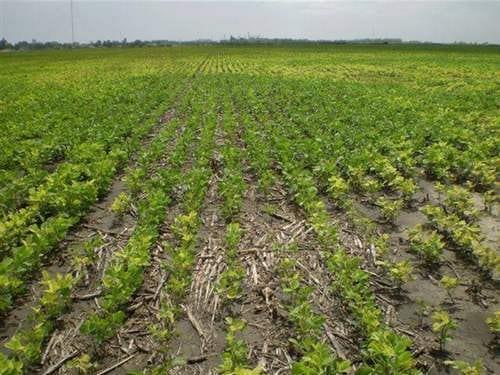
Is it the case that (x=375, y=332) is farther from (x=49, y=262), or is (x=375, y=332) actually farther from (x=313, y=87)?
(x=313, y=87)

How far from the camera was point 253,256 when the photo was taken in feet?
18.9

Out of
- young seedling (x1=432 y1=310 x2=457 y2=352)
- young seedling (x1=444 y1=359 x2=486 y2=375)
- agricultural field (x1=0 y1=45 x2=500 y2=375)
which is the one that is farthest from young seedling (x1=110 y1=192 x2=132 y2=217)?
young seedling (x1=444 y1=359 x2=486 y2=375)

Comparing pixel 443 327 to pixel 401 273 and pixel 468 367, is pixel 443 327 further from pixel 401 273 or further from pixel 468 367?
pixel 401 273

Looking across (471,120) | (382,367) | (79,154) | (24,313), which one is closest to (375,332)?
(382,367)

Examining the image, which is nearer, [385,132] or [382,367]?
[382,367]

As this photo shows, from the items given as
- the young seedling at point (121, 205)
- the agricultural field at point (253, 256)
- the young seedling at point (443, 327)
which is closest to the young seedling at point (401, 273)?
the agricultural field at point (253, 256)

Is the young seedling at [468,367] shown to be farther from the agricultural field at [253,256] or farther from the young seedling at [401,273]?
the young seedling at [401,273]

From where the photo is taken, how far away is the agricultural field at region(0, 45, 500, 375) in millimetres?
3943

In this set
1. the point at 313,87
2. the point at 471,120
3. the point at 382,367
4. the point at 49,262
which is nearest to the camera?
the point at 382,367

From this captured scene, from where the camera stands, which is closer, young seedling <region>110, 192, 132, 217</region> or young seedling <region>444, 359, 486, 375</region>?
young seedling <region>444, 359, 486, 375</region>

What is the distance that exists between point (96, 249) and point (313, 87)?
17.6m

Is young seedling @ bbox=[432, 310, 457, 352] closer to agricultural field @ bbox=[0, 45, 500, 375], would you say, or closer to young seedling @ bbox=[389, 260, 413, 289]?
agricultural field @ bbox=[0, 45, 500, 375]

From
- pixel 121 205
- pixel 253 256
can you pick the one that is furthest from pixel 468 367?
pixel 121 205

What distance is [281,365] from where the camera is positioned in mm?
3887
